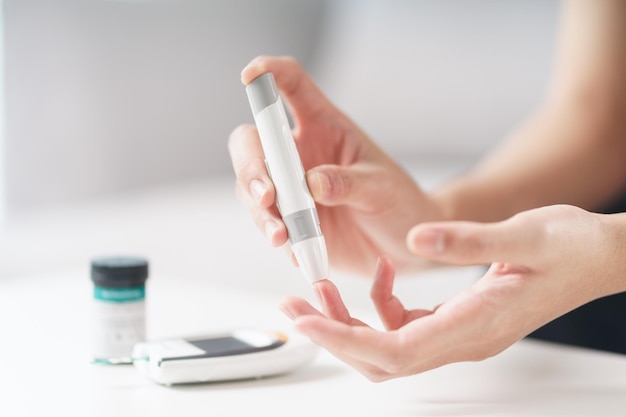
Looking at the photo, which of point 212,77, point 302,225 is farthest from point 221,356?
point 212,77

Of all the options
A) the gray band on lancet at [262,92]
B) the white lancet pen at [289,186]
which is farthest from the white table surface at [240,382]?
the gray band on lancet at [262,92]

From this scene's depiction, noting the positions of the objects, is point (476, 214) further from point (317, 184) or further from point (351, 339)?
point (351, 339)

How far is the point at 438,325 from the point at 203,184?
6.21ft

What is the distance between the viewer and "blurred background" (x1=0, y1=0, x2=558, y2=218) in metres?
2.13

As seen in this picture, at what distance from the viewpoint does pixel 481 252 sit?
0.48 metres

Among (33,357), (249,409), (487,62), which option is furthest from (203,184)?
(249,409)

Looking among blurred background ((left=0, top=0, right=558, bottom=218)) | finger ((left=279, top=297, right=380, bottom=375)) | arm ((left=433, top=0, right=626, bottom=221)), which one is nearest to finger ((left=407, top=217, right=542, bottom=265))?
finger ((left=279, top=297, right=380, bottom=375))

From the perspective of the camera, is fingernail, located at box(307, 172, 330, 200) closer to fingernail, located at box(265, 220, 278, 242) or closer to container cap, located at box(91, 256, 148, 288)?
fingernail, located at box(265, 220, 278, 242)

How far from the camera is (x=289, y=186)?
0.64 m

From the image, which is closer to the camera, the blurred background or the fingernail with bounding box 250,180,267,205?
the fingernail with bounding box 250,180,267,205

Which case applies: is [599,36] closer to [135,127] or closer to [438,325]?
[438,325]

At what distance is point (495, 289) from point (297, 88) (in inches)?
14.0

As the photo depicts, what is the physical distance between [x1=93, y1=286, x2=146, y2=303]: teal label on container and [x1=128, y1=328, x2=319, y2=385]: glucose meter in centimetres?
5

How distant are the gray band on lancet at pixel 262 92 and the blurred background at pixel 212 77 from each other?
1573 millimetres
